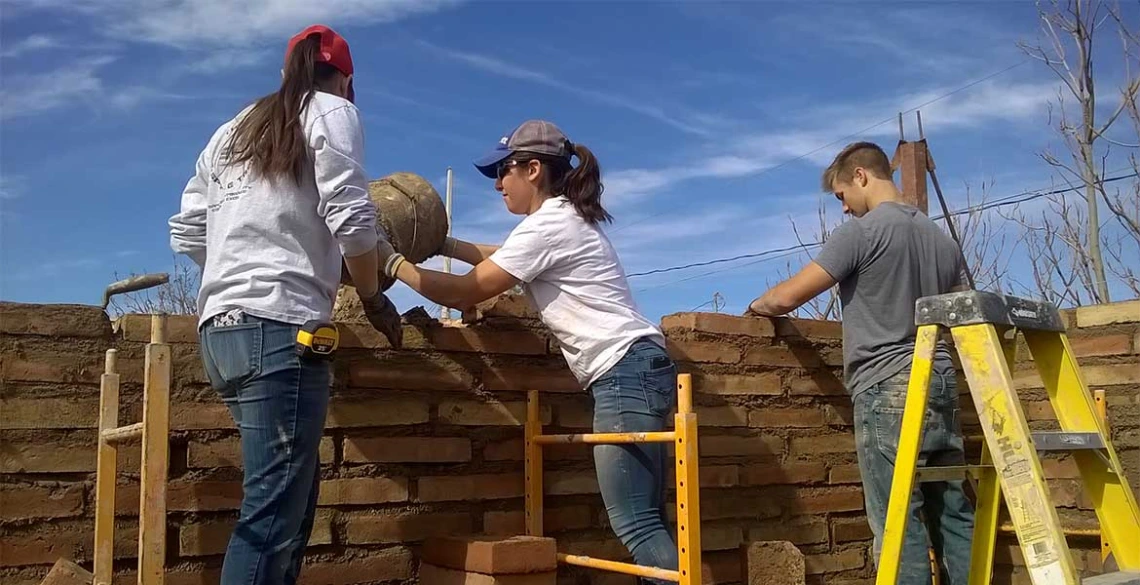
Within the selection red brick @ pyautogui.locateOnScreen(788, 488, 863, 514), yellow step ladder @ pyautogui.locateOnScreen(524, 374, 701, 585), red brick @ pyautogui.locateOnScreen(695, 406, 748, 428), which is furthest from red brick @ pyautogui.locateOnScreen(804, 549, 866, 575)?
yellow step ladder @ pyautogui.locateOnScreen(524, 374, 701, 585)

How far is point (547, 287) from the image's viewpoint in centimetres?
309

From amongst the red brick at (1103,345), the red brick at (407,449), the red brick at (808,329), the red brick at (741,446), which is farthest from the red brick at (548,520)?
the red brick at (1103,345)

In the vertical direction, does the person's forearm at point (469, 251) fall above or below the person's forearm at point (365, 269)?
above

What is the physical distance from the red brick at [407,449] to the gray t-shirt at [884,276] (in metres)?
1.35

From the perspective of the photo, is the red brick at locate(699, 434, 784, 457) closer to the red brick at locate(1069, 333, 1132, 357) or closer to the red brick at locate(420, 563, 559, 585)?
the red brick at locate(420, 563, 559, 585)

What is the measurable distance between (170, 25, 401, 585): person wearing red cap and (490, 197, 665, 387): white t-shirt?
61 cm

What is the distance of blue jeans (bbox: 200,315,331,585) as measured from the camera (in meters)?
2.26

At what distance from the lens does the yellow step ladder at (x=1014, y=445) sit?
2219mm

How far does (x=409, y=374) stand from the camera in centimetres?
340

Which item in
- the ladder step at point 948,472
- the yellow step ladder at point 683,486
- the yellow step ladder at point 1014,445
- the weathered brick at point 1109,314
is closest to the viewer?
the yellow step ladder at point 1014,445

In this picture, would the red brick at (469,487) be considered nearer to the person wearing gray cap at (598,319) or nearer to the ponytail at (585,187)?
the person wearing gray cap at (598,319)

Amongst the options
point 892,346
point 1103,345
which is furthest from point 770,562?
point 1103,345

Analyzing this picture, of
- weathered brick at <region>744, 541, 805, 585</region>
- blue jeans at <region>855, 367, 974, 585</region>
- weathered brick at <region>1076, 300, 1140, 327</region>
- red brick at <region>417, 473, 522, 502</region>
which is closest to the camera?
blue jeans at <region>855, 367, 974, 585</region>

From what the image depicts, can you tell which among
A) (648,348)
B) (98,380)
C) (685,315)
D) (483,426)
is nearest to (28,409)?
(98,380)
